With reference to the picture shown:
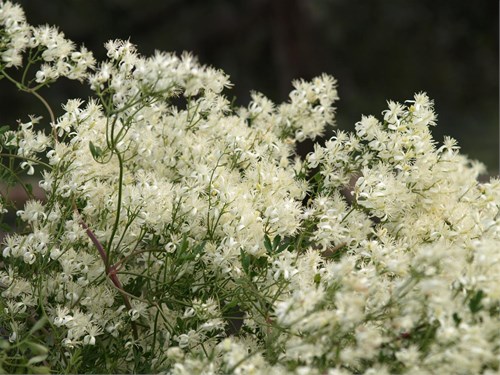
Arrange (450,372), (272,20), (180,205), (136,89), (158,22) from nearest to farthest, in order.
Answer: (450,372)
(136,89)
(180,205)
(272,20)
(158,22)

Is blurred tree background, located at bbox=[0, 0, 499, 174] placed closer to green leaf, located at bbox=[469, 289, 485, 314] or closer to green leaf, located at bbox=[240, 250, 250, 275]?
green leaf, located at bbox=[240, 250, 250, 275]

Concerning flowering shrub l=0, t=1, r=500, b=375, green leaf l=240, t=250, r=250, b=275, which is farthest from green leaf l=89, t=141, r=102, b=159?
green leaf l=240, t=250, r=250, b=275

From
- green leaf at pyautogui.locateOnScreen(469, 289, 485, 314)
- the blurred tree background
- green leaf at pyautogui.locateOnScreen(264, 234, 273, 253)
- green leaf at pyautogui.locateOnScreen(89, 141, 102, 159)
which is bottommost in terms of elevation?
green leaf at pyautogui.locateOnScreen(469, 289, 485, 314)

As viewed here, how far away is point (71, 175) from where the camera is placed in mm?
1064

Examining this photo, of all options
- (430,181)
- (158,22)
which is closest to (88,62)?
(430,181)

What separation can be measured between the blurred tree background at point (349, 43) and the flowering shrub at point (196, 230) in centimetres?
519

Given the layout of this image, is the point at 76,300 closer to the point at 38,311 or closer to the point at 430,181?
the point at 38,311

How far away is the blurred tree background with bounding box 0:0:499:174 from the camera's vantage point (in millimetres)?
6586

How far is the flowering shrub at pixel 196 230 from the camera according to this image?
34.7 inches

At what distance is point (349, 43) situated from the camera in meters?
7.18

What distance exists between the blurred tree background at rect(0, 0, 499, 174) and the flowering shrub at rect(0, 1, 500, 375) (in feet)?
17.0

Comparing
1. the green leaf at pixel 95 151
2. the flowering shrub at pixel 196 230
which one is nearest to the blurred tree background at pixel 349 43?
the flowering shrub at pixel 196 230

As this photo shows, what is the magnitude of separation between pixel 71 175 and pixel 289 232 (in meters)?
0.31

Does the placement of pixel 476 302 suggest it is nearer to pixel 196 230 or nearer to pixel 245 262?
pixel 245 262
